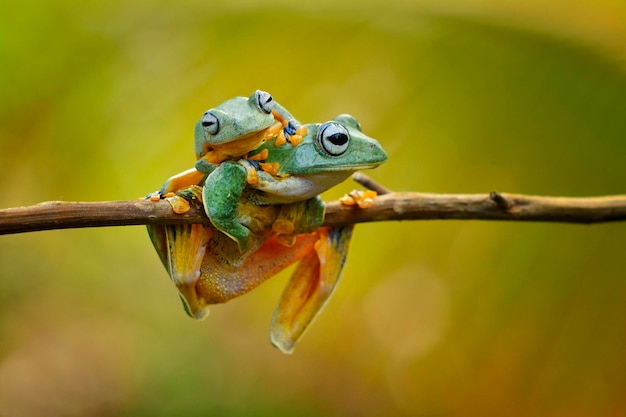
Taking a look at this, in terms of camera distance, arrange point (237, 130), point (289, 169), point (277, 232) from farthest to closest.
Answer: point (277, 232) → point (289, 169) → point (237, 130)

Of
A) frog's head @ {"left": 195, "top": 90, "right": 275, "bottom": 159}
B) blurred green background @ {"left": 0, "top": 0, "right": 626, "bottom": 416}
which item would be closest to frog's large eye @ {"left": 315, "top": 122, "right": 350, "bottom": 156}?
frog's head @ {"left": 195, "top": 90, "right": 275, "bottom": 159}

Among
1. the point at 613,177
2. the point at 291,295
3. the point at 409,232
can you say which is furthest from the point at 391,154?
the point at 291,295

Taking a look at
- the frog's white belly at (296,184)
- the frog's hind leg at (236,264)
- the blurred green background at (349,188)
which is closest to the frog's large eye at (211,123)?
the frog's white belly at (296,184)

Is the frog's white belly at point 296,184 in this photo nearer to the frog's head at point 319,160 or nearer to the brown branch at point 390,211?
the frog's head at point 319,160

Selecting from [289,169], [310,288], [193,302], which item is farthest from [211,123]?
[310,288]

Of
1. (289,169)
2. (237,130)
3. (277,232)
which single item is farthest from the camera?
(277,232)

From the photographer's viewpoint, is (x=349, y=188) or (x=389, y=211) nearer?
(x=389, y=211)

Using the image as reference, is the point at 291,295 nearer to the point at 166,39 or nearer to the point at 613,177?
the point at 166,39

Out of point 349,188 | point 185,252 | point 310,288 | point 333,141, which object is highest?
point 349,188

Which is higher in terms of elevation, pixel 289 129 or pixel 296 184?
pixel 289 129

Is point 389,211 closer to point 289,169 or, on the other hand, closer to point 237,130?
point 289,169
